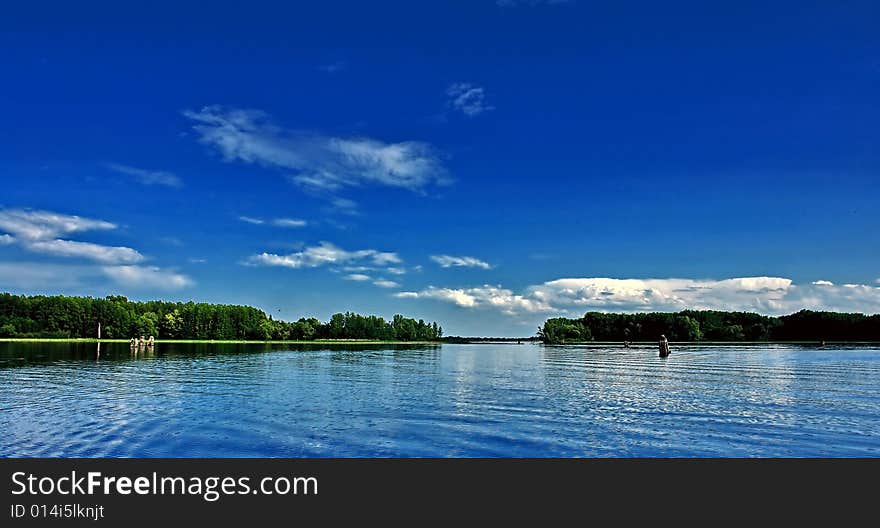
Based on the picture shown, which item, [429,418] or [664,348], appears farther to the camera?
[664,348]

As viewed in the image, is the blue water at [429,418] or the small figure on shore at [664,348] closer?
the blue water at [429,418]

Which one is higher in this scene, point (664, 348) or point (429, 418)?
point (429, 418)

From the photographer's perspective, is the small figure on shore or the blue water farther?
the small figure on shore
